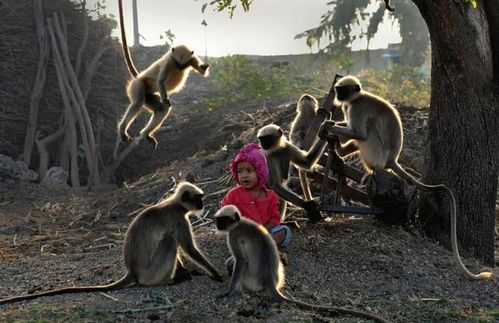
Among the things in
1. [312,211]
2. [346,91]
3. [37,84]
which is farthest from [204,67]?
[37,84]

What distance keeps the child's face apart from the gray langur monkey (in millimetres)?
688

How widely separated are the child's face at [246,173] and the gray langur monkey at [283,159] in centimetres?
69

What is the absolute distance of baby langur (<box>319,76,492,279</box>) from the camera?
7680mm

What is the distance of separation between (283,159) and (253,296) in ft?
6.57

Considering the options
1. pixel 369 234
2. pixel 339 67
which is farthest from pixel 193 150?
pixel 369 234

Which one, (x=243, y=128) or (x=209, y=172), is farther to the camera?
(x=243, y=128)

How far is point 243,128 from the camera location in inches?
543

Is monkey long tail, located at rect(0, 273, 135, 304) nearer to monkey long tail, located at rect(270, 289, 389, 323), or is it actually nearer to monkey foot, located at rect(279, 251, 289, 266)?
monkey long tail, located at rect(270, 289, 389, 323)

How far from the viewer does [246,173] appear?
652 cm

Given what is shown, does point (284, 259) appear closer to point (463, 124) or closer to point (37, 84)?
point (463, 124)

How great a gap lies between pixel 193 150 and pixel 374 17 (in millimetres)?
13218

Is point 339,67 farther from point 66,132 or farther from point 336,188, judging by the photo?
point 336,188

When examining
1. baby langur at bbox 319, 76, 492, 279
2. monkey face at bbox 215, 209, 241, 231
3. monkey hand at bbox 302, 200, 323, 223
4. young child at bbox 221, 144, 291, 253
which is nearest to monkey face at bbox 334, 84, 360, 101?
baby langur at bbox 319, 76, 492, 279

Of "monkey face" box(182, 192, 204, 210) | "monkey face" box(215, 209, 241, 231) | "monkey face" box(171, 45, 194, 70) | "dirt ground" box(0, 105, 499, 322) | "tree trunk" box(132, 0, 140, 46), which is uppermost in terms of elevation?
"tree trunk" box(132, 0, 140, 46)
